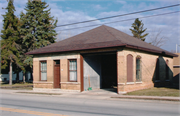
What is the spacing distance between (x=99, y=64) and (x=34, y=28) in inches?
663

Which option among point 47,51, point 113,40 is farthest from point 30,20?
point 113,40

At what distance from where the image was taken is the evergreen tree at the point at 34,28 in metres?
33.6

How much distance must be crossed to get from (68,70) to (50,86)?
3.02m

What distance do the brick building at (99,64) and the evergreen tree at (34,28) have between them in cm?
1142

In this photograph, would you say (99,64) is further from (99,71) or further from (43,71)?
(43,71)

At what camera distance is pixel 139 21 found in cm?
5869

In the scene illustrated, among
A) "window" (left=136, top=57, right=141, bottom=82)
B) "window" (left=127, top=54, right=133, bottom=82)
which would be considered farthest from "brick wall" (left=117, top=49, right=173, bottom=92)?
"window" (left=136, top=57, right=141, bottom=82)

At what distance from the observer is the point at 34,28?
114 ft

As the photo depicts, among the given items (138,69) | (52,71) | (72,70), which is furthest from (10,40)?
(138,69)

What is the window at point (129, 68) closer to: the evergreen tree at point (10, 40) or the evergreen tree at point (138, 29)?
the evergreen tree at point (10, 40)

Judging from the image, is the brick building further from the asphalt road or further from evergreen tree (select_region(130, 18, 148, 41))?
evergreen tree (select_region(130, 18, 148, 41))

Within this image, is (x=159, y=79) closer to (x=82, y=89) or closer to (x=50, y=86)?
(x=82, y=89)

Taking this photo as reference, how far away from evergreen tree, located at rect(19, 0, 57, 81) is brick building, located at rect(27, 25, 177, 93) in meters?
11.4

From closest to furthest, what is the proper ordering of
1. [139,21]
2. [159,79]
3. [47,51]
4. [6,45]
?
1. [47,51]
2. [159,79]
3. [6,45]
4. [139,21]
